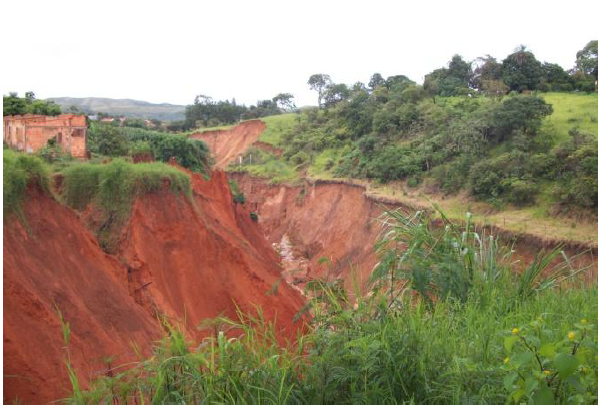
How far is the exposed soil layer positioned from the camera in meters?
19.6

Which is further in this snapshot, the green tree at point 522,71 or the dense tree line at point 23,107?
the green tree at point 522,71

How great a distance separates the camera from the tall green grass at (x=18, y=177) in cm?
844

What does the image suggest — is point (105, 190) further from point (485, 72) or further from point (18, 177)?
point (485, 72)

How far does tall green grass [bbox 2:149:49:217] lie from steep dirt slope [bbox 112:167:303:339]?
9.17 ft

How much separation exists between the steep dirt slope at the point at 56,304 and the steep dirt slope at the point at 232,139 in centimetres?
3441

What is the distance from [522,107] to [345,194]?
907 cm

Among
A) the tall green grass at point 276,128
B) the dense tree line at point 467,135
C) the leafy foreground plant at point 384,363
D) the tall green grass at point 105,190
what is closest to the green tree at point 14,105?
the tall green grass at point 105,190

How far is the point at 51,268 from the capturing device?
860 centimetres

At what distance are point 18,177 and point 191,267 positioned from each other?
5055 mm

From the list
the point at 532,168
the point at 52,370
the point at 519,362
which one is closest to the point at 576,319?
the point at 519,362

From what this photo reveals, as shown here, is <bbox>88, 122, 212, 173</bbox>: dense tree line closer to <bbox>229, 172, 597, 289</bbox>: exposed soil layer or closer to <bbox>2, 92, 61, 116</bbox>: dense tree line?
<bbox>2, 92, 61, 116</bbox>: dense tree line

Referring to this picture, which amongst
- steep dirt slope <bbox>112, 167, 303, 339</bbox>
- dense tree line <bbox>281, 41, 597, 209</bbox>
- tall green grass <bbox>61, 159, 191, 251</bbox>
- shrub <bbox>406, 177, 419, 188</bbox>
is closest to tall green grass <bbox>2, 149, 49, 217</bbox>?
tall green grass <bbox>61, 159, 191, 251</bbox>

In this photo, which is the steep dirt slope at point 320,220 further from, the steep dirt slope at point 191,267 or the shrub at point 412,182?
the steep dirt slope at point 191,267

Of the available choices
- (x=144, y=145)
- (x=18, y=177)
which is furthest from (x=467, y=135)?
(x=18, y=177)
